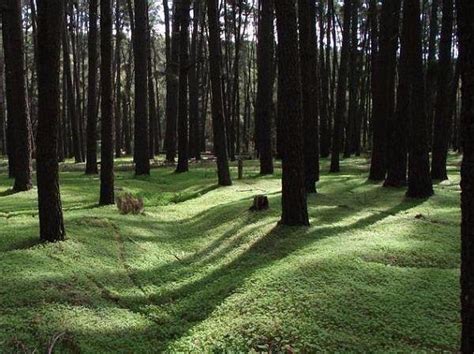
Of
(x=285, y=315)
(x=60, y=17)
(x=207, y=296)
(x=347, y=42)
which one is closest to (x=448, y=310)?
(x=285, y=315)

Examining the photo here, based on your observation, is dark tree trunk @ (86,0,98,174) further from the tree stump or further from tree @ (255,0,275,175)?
the tree stump

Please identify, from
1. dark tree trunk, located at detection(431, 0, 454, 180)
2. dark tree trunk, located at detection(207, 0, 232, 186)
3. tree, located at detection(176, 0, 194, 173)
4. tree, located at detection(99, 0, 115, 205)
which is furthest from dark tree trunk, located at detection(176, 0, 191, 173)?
dark tree trunk, located at detection(431, 0, 454, 180)

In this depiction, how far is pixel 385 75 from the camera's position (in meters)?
14.7

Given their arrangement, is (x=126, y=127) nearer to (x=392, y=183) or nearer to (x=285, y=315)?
(x=392, y=183)

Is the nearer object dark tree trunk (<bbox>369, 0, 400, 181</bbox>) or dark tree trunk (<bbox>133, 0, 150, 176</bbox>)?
dark tree trunk (<bbox>369, 0, 400, 181</bbox>)

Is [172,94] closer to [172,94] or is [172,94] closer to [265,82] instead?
[172,94]

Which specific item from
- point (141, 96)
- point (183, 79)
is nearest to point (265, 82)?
point (183, 79)

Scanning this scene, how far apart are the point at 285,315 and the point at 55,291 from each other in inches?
101

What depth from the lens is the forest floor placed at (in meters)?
4.84

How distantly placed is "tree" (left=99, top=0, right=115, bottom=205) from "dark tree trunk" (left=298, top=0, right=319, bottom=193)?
4205mm

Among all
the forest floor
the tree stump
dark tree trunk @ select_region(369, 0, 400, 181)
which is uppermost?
dark tree trunk @ select_region(369, 0, 400, 181)

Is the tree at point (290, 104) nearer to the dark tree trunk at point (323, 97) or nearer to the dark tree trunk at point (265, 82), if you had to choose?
the dark tree trunk at point (265, 82)

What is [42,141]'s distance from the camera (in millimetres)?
7156

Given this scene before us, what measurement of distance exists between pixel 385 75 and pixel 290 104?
24.5 ft
